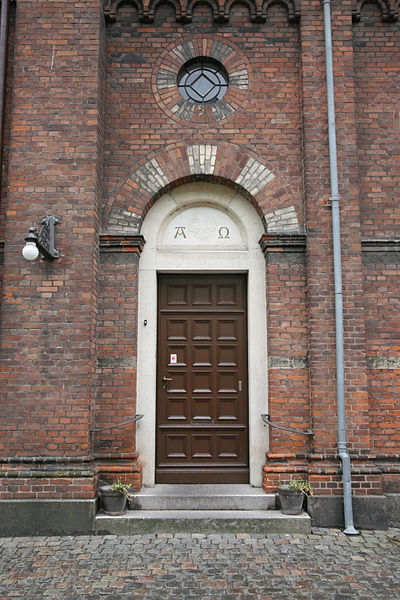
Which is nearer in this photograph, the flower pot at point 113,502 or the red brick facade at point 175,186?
the flower pot at point 113,502

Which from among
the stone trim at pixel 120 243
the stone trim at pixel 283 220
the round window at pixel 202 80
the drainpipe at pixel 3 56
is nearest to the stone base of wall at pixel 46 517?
the stone trim at pixel 120 243

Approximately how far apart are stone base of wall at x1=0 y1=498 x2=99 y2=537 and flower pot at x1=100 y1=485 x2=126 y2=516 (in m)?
0.17

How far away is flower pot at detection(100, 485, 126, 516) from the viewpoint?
573 centimetres

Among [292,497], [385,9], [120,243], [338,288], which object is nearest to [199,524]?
[292,497]

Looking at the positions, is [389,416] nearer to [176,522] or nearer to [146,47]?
[176,522]

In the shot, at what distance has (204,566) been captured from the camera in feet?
15.6

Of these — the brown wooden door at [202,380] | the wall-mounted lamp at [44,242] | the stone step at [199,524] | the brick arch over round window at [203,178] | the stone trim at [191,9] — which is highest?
the stone trim at [191,9]

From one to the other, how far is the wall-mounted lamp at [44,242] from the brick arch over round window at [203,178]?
74cm

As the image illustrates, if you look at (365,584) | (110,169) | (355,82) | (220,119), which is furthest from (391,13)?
(365,584)

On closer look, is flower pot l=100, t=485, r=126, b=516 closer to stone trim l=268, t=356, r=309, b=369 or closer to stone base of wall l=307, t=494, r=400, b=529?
stone base of wall l=307, t=494, r=400, b=529

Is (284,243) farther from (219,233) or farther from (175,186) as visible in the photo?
(175,186)

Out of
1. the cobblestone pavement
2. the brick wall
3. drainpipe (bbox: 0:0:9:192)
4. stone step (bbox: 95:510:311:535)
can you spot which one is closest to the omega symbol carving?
the brick wall

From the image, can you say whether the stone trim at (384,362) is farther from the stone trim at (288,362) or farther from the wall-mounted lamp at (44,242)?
the wall-mounted lamp at (44,242)

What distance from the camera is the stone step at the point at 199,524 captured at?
18.5 ft
